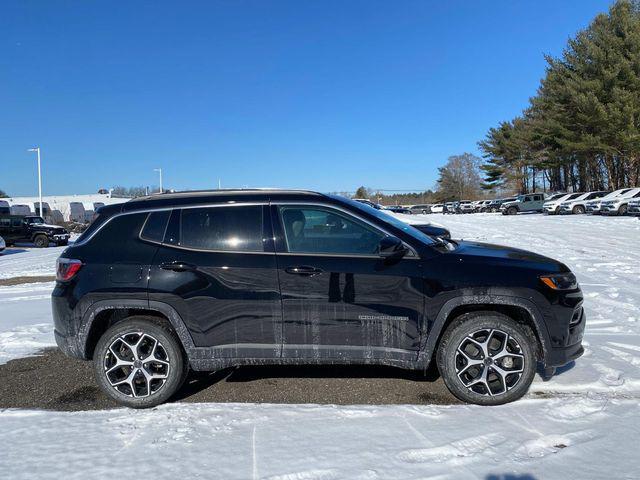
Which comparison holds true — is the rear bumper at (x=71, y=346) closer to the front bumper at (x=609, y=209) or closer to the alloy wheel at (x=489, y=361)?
the alloy wheel at (x=489, y=361)

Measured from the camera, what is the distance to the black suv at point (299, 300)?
373cm

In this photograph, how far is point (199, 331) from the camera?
3857mm

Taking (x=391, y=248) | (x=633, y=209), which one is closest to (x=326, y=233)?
(x=391, y=248)

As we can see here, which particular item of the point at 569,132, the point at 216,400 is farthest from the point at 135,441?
the point at 569,132

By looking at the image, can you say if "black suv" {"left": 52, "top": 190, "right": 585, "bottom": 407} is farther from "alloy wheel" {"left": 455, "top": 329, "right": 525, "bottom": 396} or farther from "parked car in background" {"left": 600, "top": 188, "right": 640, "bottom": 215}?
"parked car in background" {"left": 600, "top": 188, "right": 640, "bottom": 215}

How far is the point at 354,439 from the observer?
128 inches

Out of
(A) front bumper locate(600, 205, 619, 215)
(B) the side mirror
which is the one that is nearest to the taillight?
(B) the side mirror

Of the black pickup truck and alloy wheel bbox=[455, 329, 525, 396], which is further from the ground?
the black pickup truck

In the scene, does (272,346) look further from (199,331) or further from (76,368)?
(76,368)

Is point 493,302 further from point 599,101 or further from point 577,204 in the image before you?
point 599,101

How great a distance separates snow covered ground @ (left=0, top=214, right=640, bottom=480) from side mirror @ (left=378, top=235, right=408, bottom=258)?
1.25 metres

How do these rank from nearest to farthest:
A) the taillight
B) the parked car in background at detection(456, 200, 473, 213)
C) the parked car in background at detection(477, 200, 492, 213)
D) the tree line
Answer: the taillight, the tree line, the parked car in background at detection(477, 200, 492, 213), the parked car in background at detection(456, 200, 473, 213)

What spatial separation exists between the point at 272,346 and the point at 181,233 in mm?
1252

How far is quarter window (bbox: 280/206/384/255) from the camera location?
12.7 feet
